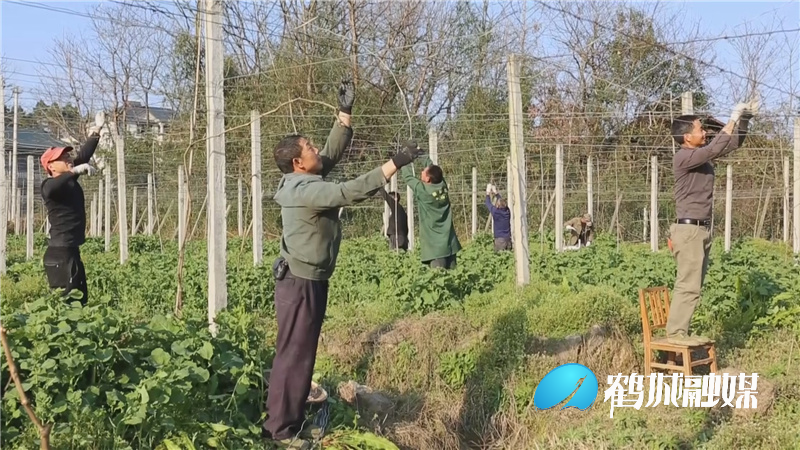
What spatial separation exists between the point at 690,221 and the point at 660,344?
3.35 feet

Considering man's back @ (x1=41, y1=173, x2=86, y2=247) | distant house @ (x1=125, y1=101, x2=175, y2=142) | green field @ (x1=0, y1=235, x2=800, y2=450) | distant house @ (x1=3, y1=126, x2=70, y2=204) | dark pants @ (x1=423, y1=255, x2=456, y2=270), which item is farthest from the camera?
distant house @ (x1=125, y1=101, x2=175, y2=142)

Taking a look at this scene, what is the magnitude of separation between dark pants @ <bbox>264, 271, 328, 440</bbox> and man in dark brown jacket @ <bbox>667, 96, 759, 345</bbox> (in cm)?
329

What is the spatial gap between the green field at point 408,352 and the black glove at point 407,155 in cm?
154

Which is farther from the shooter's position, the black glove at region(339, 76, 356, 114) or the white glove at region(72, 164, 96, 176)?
the white glove at region(72, 164, 96, 176)

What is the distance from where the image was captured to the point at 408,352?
680 cm

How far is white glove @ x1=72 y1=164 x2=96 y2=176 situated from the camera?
21.4 feet

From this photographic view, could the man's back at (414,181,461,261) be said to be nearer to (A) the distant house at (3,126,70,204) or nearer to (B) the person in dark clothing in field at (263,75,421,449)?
(B) the person in dark clothing in field at (263,75,421,449)

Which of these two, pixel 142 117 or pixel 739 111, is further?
pixel 142 117

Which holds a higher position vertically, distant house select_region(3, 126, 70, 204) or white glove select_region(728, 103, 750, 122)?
distant house select_region(3, 126, 70, 204)

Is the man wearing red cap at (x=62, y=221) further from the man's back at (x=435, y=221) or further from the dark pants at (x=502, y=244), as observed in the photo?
the dark pants at (x=502, y=244)

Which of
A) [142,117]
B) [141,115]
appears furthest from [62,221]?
[141,115]

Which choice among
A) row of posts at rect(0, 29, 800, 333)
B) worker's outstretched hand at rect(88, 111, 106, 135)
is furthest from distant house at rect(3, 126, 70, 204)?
worker's outstretched hand at rect(88, 111, 106, 135)

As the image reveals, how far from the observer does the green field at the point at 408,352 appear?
416 centimetres

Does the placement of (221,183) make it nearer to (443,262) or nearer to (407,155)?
(407,155)
